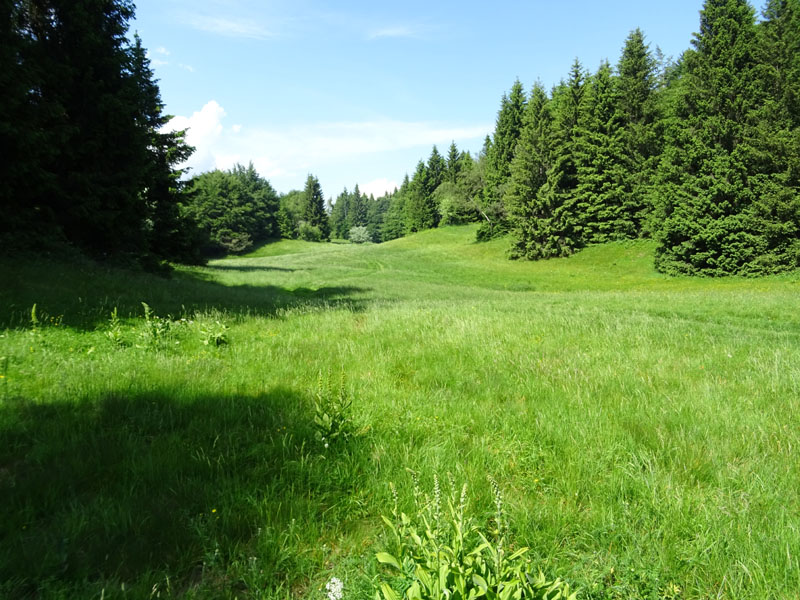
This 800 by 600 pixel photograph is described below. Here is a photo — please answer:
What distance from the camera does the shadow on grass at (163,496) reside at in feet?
7.09

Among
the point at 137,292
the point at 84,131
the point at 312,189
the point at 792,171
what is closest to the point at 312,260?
the point at 84,131

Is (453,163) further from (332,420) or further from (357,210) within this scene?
(332,420)

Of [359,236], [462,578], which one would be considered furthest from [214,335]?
[359,236]

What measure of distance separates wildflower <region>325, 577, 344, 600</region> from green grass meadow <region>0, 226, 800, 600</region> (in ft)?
0.17

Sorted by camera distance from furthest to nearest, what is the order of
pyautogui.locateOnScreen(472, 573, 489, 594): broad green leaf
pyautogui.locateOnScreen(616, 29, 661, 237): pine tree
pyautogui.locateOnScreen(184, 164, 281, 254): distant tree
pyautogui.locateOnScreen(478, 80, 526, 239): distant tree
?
1. pyautogui.locateOnScreen(184, 164, 281, 254): distant tree
2. pyautogui.locateOnScreen(478, 80, 526, 239): distant tree
3. pyautogui.locateOnScreen(616, 29, 661, 237): pine tree
4. pyautogui.locateOnScreen(472, 573, 489, 594): broad green leaf

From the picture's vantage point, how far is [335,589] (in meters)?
2.04

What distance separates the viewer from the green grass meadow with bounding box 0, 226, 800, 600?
2213 millimetres

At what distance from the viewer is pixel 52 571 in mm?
2078

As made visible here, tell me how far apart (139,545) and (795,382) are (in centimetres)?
704

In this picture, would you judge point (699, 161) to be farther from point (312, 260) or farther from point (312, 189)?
point (312, 189)

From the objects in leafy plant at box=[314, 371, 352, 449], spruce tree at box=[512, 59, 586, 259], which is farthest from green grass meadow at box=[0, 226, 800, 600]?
spruce tree at box=[512, 59, 586, 259]

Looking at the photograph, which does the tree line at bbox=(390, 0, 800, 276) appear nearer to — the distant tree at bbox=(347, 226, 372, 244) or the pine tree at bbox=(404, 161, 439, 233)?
the pine tree at bbox=(404, 161, 439, 233)

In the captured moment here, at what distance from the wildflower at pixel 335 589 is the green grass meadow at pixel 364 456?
0.05 meters

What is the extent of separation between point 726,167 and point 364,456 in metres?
36.4
